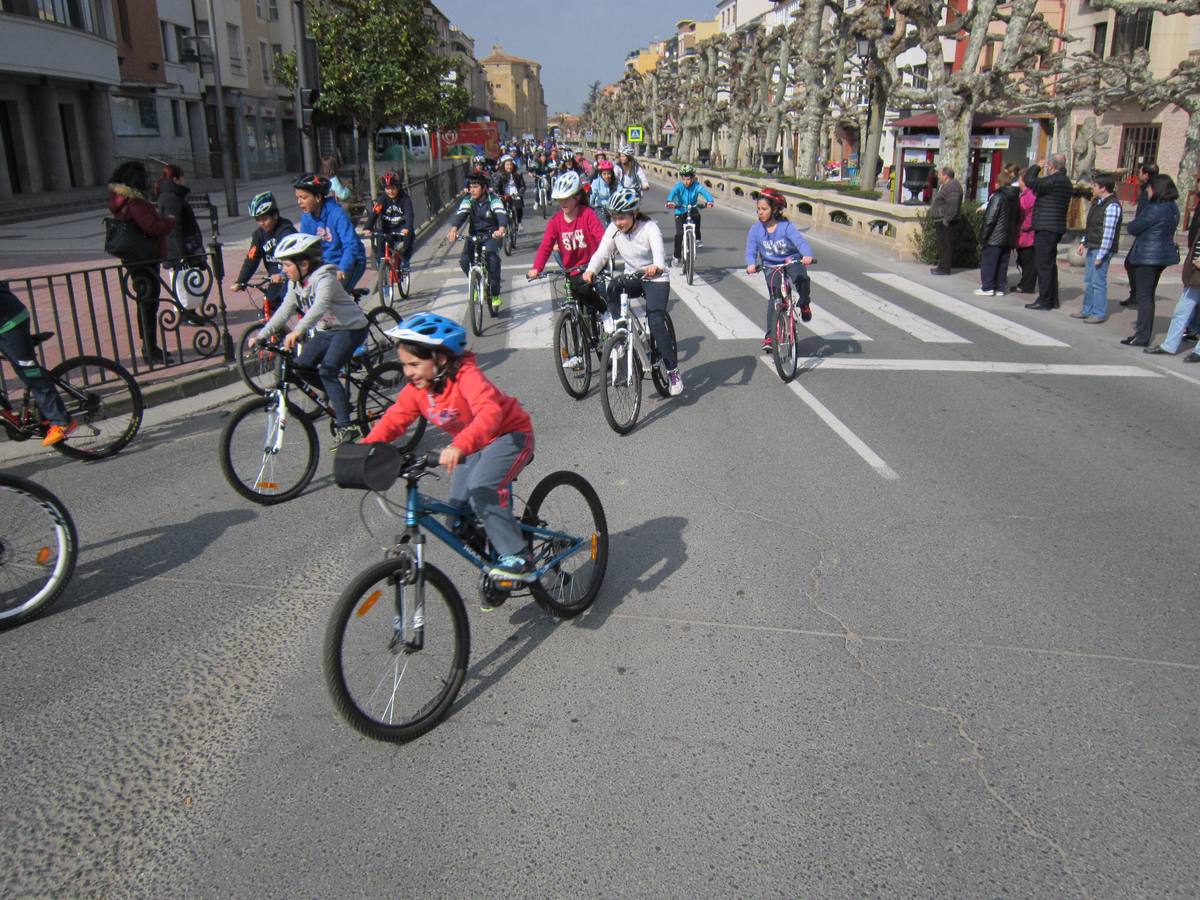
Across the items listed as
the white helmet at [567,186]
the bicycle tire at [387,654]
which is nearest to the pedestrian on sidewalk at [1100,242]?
the white helmet at [567,186]

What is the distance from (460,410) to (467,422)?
0.09 m

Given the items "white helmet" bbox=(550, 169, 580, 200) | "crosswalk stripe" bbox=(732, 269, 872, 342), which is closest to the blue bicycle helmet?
"white helmet" bbox=(550, 169, 580, 200)

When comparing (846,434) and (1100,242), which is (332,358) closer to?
(846,434)

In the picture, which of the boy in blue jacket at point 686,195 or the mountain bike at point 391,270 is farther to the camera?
the boy in blue jacket at point 686,195

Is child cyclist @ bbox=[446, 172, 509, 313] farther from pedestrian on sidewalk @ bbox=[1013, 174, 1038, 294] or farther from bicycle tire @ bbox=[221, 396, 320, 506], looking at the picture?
pedestrian on sidewalk @ bbox=[1013, 174, 1038, 294]

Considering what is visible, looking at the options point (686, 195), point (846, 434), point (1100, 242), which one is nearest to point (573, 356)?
point (846, 434)

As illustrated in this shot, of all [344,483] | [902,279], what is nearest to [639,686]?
[344,483]

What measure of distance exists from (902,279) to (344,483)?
47.1ft

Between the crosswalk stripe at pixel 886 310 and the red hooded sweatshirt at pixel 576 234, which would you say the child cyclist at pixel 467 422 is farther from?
the crosswalk stripe at pixel 886 310

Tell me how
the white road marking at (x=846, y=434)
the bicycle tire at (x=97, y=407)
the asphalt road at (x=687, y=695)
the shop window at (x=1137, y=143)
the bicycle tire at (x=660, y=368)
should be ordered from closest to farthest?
1. the asphalt road at (x=687, y=695)
2. the white road marking at (x=846, y=434)
3. the bicycle tire at (x=97, y=407)
4. the bicycle tire at (x=660, y=368)
5. the shop window at (x=1137, y=143)

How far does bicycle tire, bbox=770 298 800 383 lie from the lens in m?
9.03

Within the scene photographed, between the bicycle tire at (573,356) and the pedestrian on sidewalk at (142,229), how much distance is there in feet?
13.7

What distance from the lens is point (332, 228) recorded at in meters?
8.40

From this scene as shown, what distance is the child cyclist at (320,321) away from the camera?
6.34 metres
